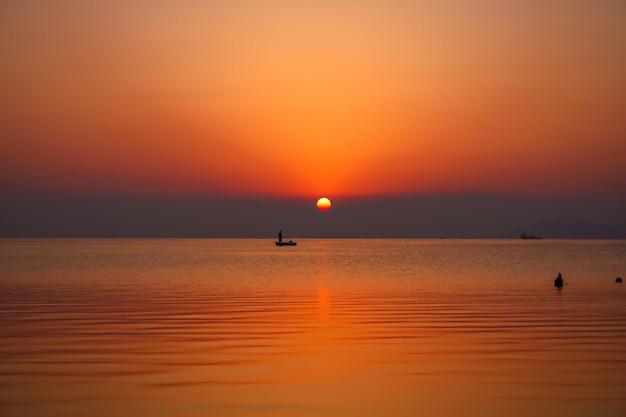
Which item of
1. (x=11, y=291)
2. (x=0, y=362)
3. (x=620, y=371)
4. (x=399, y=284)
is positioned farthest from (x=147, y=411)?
(x=399, y=284)

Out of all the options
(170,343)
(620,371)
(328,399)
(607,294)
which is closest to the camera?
(328,399)

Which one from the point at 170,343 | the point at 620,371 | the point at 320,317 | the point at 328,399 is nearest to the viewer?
the point at 328,399

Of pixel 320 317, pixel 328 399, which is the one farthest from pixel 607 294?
pixel 328 399

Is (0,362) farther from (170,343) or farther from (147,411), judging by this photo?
(147,411)

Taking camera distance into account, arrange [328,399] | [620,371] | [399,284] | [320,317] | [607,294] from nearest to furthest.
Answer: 1. [328,399]
2. [620,371]
3. [320,317]
4. [607,294]
5. [399,284]

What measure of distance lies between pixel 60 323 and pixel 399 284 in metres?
28.8

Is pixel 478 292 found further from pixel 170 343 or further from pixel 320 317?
pixel 170 343

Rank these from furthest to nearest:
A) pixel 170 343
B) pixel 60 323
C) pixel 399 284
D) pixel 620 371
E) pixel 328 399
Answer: pixel 399 284
pixel 60 323
pixel 170 343
pixel 620 371
pixel 328 399

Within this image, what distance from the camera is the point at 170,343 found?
23984mm

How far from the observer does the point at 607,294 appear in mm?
44781

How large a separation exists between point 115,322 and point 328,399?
15.6 meters

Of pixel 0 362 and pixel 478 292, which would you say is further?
pixel 478 292

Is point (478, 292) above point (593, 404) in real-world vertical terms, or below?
above

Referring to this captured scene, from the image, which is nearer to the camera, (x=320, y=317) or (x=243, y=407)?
(x=243, y=407)
